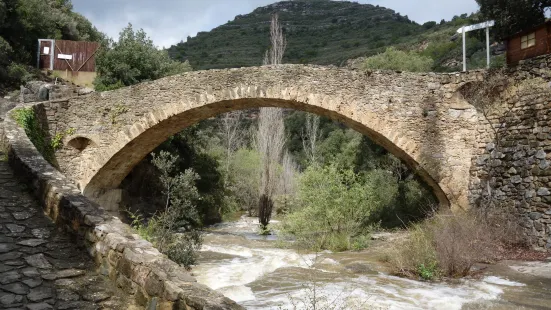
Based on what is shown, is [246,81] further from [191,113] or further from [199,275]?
[199,275]

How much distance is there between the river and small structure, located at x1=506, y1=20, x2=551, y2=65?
7.20 metres

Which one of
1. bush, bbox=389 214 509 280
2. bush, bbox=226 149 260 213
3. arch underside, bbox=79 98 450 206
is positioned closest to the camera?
bush, bbox=389 214 509 280

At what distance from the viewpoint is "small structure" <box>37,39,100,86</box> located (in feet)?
62.3

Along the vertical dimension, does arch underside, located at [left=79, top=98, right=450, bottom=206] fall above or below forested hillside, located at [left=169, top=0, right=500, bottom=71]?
below

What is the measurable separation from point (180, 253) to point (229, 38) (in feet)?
182

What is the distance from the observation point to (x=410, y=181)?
14.5 meters

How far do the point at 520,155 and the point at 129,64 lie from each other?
11.9m

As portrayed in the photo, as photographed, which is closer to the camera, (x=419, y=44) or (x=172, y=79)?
(x=172, y=79)

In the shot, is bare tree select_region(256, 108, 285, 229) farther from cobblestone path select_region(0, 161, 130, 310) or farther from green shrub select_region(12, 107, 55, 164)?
cobblestone path select_region(0, 161, 130, 310)

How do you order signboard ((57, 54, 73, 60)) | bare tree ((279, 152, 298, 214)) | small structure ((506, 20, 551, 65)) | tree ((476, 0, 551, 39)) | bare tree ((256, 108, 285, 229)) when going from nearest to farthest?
small structure ((506, 20, 551, 65)) < tree ((476, 0, 551, 39)) < bare tree ((256, 108, 285, 229)) < signboard ((57, 54, 73, 60)) < bare tree ((279, 152, 298, 214))

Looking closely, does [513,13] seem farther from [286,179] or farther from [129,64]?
[129,64]

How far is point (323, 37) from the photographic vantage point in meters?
56.4

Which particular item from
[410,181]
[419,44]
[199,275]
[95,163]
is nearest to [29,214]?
[199,275]

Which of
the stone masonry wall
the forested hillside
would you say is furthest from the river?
the forested hillside
